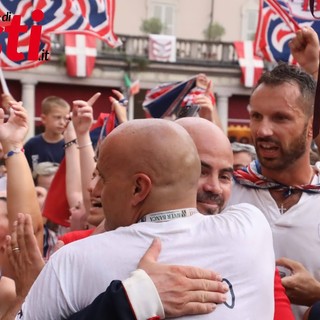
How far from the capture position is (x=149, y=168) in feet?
6.34

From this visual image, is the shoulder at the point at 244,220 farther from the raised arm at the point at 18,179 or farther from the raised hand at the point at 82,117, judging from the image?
the raised hand at the point at 82,117

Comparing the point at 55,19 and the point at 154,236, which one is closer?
the point at 154,236

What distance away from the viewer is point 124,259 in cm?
188

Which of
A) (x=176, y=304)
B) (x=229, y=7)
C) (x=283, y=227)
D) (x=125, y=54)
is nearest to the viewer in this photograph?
(x=176, y=304)

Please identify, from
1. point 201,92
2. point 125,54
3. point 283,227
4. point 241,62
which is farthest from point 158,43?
point 283,227

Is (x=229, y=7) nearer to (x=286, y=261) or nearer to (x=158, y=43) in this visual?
(x=158, y=43)

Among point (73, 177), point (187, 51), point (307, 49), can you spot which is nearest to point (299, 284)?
point (307, 49)

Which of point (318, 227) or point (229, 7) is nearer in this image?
point (318, 227)

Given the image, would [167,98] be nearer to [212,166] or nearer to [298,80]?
[298,80]

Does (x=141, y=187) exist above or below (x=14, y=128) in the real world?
above

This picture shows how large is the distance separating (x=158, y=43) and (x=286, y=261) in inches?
989

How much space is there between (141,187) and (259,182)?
1214 mm

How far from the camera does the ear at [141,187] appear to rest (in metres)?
1.93

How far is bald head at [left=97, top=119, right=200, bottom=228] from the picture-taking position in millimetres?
1936
